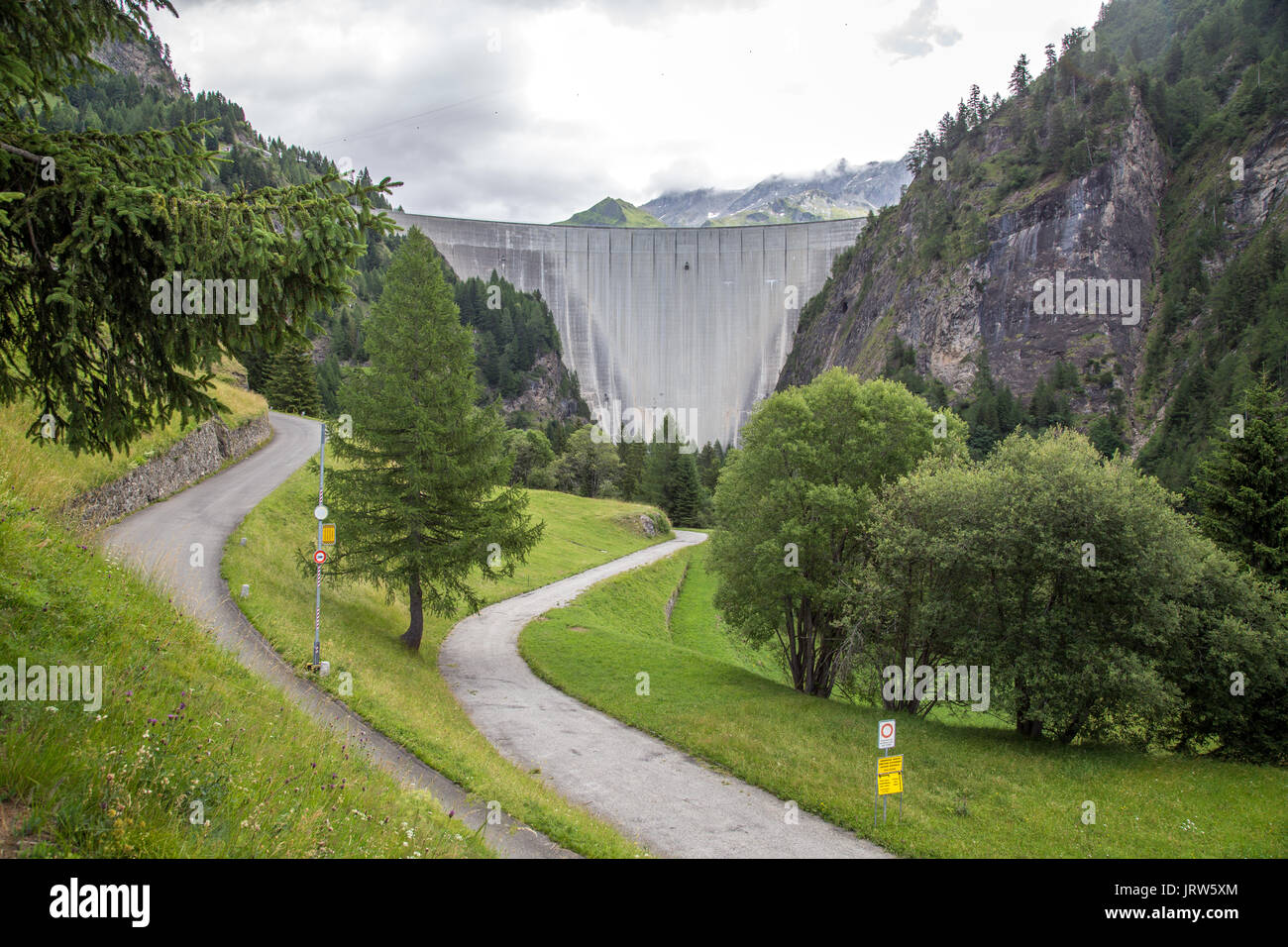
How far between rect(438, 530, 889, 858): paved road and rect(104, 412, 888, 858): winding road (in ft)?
0.11

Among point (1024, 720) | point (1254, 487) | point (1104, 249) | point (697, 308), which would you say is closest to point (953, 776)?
point (1024, 720)

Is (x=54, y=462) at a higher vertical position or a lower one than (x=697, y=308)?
lower

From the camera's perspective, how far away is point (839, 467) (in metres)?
23.0

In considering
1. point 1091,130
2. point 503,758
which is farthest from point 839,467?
point 1091,130

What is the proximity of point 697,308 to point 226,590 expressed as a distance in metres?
130

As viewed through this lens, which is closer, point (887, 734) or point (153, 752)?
point (153, 752)

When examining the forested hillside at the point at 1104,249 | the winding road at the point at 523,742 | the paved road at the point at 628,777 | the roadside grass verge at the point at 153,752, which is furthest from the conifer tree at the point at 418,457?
the forested hillside at the point at 1104,249

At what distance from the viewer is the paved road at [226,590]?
9750 millimetres

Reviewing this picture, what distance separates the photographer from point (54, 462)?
1491cm

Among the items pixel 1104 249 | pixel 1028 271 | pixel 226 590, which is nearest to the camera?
pixel 226 590

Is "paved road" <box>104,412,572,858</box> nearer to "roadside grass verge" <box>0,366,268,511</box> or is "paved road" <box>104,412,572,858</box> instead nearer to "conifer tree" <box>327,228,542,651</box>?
"roadside grass verge" <box>0,366,268,511</box>

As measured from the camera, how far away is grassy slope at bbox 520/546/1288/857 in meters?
12.3

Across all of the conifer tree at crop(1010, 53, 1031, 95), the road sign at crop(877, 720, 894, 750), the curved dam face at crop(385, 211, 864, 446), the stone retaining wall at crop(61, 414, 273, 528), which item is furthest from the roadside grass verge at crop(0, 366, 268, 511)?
the conifer tree at crop(1010, 53, 1031, 95)

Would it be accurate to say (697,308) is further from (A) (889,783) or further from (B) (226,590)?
(A) (889,783)
